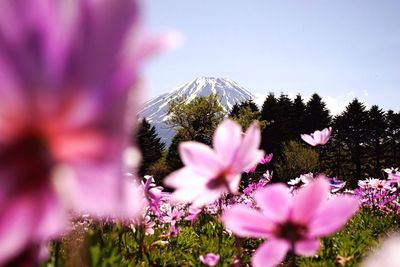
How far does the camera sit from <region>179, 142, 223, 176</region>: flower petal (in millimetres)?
974

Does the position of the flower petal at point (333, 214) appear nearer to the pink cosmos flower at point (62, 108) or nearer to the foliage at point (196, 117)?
the pink cosmos flower at point (62, 108)

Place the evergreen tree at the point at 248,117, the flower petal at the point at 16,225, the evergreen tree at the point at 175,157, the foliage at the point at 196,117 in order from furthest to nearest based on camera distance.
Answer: the foliage at the point at 196,117, the evergreen tree at the point at 175,157, the evergreen tree at the point at 248,117, the flower petal at the point at 16,225

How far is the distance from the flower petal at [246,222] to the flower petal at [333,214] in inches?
3.8

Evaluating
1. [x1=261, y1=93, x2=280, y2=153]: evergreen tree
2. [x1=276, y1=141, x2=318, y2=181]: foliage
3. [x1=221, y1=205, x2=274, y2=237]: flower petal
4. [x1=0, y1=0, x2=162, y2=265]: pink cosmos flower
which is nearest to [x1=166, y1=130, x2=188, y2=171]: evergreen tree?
[x1=261, y1=93, x2=280, y2=153]: evergreen tree

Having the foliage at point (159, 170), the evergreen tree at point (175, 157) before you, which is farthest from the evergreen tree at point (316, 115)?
the foliage at point (159, 170)

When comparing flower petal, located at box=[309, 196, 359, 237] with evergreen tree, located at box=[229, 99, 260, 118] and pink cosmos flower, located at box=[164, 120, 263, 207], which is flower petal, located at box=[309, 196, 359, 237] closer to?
pink cosmos flower, located at box=[164, 120, 263, 207]

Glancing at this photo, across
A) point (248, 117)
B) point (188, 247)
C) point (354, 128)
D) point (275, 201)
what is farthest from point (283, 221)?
point (354, 128)

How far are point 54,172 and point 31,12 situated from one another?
18 centimetres

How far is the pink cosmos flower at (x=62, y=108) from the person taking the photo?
0.47 m

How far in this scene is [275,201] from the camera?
900 mm

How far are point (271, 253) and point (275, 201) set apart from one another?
11 centimetres

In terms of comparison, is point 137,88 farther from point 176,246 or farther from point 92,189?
point 176,246

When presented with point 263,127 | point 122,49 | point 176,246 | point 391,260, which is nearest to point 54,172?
point 122,49

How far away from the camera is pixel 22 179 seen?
1.58 feet
